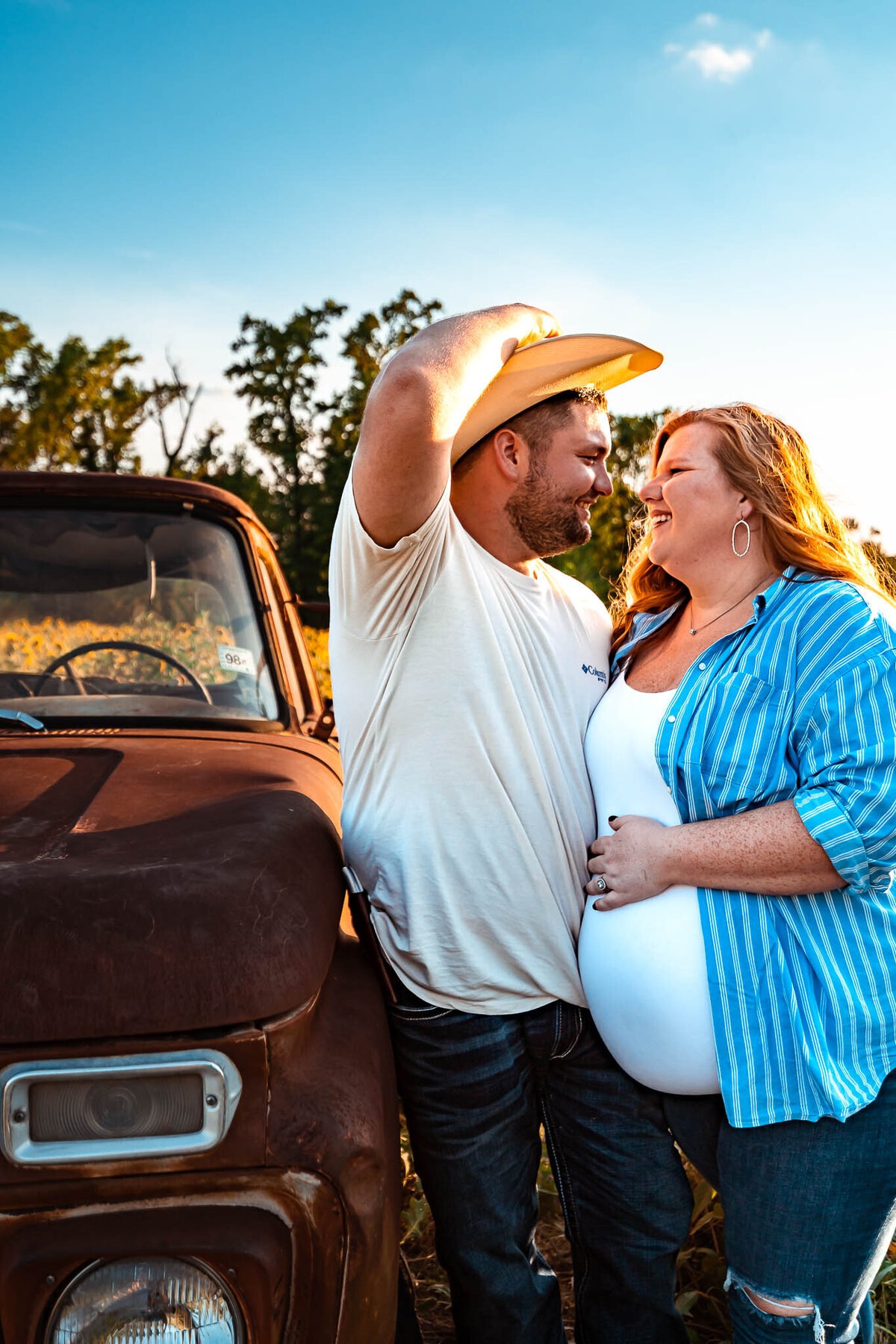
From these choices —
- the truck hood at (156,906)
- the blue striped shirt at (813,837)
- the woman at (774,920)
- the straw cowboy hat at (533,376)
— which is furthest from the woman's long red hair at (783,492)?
the truck hood at (156,906)

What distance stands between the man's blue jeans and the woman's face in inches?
37.8

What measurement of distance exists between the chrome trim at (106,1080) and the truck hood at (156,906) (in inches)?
1.5

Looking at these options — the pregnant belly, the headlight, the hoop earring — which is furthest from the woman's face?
the headlight

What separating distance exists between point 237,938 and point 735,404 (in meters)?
1.54

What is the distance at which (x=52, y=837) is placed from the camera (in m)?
Result: 1.70

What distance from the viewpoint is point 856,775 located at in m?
1.74

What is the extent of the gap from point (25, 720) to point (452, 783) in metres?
1.08

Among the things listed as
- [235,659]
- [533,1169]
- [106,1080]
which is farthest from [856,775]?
[235,659]

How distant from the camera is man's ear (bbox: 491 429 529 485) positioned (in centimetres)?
238

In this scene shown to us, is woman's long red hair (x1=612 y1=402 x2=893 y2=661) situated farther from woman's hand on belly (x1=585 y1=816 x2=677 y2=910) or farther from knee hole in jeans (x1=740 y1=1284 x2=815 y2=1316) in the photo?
knee hole in jeans (x1=740 y1=1284 x2=815 y2=1316)

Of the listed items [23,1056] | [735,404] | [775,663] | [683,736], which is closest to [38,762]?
[23,1056]

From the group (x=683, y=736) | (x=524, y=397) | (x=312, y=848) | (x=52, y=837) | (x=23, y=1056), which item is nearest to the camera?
(x=23, y=1056)

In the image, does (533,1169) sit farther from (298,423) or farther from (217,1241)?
(298,423)

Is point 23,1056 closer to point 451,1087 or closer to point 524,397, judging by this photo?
point 451,1087
